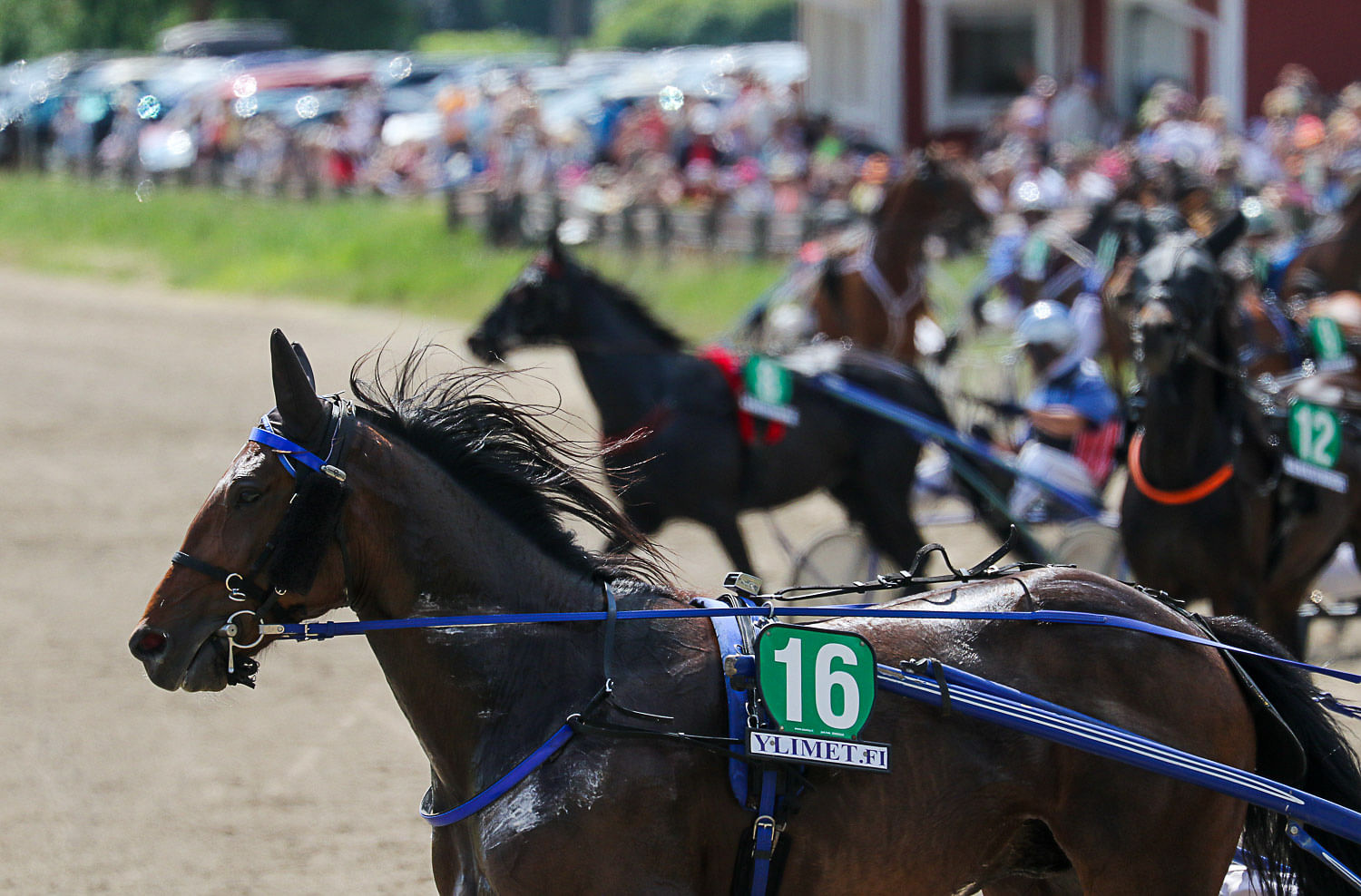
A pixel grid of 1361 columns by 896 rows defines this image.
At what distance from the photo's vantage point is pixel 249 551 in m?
2.90

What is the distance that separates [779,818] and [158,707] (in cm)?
437

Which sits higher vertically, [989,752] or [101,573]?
[989,752]

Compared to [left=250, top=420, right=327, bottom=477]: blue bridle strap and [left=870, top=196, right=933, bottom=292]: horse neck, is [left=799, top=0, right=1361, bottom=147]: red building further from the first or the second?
[left=250, top=420, right=327, bottom=477]: blue bridle strap

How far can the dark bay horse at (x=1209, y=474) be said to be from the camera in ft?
16.6

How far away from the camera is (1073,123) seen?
15938 mm

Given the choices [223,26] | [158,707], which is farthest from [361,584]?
[223,26]

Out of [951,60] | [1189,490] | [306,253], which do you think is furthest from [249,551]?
[306,253]

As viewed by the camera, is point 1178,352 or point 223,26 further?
point 223,26

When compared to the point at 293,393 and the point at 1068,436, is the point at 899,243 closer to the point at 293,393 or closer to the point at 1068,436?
the point at 1068,436

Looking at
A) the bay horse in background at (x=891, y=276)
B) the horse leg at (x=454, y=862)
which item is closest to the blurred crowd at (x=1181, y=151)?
the bay horse in background at (x=891, y=276)

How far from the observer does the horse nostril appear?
9.43ft

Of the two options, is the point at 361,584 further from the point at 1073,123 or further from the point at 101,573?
the point at 1073,123

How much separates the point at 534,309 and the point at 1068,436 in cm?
264

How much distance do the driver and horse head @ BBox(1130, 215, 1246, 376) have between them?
6.65 ft
